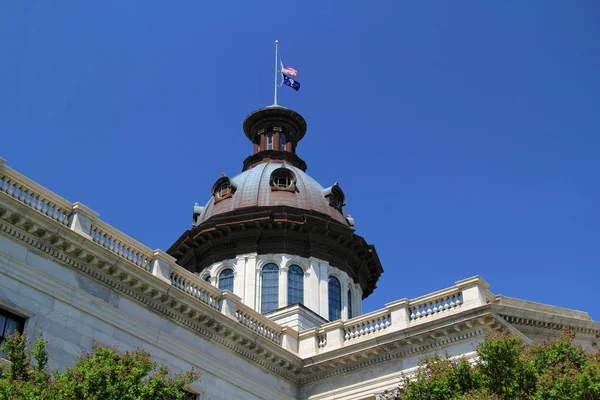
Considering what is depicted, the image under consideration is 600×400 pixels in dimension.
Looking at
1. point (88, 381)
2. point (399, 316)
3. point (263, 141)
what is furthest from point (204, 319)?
point (263, 141)

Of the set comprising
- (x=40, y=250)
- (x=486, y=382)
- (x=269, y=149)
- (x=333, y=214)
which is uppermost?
(x=269, y=149)

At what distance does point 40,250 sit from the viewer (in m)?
20.4

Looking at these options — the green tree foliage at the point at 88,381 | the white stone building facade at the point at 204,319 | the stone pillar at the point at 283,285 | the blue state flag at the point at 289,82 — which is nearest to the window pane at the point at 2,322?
the white stone building facade at the point at 204,319

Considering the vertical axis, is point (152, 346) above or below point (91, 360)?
above

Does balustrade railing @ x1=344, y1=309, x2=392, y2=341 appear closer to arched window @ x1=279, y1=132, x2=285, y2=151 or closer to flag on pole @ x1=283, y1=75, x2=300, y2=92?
arched window @ x1=279, y1=132, x2=285, y2=151

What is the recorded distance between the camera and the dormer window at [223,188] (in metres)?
41.9

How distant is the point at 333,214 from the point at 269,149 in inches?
276

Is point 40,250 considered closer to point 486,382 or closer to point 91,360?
point 91,360

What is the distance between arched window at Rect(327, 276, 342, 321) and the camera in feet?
126

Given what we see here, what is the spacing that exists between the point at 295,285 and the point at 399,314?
12.4 metres

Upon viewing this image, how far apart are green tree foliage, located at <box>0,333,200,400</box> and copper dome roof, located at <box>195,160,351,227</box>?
24789 millimetres

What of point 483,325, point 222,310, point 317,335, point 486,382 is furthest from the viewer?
point 317,335

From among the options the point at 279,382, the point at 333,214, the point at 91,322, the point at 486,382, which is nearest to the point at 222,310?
the point at 279,382

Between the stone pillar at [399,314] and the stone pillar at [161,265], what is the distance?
7.53 meters
